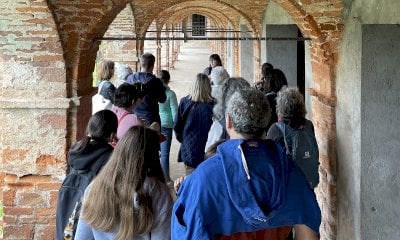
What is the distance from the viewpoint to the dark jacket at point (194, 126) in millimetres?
5359

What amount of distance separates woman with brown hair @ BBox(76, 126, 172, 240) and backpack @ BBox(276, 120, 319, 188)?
1.54 meters

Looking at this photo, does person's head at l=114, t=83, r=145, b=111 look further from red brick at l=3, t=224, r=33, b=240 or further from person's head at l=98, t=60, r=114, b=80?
red brick at l=3, t=224, r=33, b=240

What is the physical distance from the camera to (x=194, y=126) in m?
5.39

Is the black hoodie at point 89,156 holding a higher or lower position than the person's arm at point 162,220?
higher

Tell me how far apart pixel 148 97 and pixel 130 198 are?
356 cm

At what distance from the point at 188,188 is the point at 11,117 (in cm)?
373

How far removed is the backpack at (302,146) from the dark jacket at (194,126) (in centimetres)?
159

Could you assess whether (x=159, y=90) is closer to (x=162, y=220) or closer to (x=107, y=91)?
(x=107, y=91)

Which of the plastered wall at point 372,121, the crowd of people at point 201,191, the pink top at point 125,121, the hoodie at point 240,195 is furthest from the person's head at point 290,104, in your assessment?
the hoodie at point 240,195

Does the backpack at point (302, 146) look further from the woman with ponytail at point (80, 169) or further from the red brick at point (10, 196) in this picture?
the red brick at point (10, 196)

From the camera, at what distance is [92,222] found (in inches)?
96.9

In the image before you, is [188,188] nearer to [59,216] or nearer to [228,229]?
[228,229]

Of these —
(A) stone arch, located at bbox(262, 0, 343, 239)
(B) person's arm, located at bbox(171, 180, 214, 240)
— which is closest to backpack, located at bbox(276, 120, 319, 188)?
(A) stone arch, located at bbox(262, 0, 343, 239)

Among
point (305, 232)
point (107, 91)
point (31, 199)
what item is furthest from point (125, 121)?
point (305, 232)
